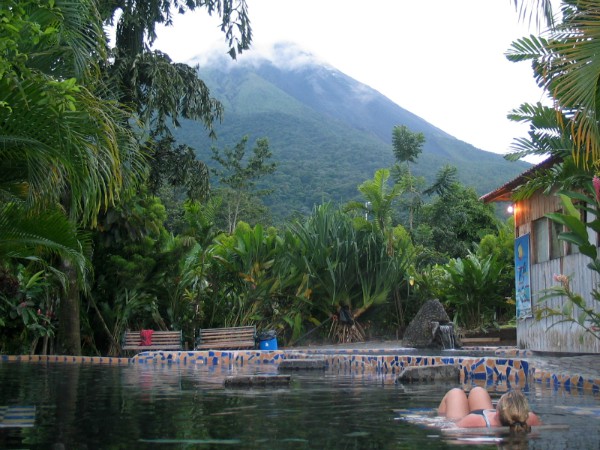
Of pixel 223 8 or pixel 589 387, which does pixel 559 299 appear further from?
pixel 223 8

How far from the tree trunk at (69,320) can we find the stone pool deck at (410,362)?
27cm

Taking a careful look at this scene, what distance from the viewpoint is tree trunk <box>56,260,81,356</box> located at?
44.3 ft

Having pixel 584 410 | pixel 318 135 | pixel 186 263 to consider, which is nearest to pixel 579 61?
pixel 584 410

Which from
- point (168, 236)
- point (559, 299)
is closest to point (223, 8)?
point (168, 236)

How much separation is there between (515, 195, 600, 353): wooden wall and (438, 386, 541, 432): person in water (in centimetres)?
682

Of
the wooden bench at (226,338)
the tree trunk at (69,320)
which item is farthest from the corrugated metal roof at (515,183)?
the tree trunk at (69,320)

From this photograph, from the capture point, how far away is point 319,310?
18.3 metres

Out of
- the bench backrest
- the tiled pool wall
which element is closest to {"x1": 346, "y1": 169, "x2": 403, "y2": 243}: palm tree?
the tiled pool wall

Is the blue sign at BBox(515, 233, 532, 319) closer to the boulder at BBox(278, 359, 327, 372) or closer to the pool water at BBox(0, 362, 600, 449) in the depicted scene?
the boulder at BBox(278, 359, 327, 372)

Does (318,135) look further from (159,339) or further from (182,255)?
(159,339)

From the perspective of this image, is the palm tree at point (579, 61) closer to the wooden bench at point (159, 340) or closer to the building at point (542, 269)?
the building at point (542, 269)

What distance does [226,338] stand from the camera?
15.4m

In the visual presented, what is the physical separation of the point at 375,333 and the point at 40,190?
13.7 meters

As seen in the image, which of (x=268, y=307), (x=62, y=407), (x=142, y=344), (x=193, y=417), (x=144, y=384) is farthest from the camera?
(x=268, y=307)
